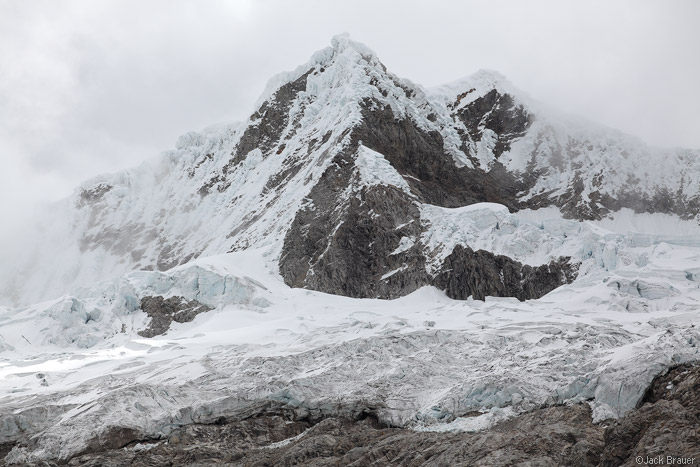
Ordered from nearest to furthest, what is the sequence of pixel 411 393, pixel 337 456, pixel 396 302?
pixel 337 456, pixel 411 393, pixel 396 302

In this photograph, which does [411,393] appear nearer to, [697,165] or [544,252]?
[544,252]

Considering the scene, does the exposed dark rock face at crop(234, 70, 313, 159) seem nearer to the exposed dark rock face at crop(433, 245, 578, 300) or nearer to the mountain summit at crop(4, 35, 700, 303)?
the mountain summit at crop(4, 35, 700, 303)

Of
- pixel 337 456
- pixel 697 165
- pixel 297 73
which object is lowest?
pixel 337 456

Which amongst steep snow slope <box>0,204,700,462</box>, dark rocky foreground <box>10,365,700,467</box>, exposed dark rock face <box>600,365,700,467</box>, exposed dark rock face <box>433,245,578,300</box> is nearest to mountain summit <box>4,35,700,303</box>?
exposed dark rock face <box>433,245,578,300</box>

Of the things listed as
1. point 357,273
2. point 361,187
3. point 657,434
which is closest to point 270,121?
point 361,187

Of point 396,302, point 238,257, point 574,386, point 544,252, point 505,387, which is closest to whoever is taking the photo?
point 574,386

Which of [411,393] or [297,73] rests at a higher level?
[297,73]

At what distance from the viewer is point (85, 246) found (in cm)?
14525

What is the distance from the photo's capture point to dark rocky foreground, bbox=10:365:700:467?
20750 mm

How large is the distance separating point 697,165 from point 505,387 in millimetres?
112738

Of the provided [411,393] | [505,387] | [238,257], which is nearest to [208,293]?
[238,257]

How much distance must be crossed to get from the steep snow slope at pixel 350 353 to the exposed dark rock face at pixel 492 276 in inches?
113

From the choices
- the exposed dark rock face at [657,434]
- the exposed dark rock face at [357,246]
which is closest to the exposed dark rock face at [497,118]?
the exposed dark rock face at [357,246]

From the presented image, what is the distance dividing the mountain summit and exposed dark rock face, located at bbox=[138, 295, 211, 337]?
515 inches
